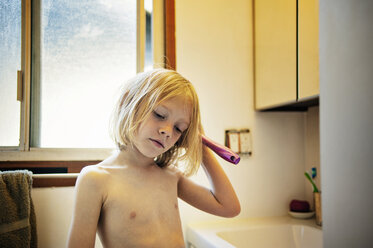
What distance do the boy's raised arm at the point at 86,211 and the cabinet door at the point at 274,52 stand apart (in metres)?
0.81

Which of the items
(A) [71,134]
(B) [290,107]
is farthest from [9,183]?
(B) [290,107]

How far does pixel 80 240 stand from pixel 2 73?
786 millimetres

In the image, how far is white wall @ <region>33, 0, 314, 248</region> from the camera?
1.24m

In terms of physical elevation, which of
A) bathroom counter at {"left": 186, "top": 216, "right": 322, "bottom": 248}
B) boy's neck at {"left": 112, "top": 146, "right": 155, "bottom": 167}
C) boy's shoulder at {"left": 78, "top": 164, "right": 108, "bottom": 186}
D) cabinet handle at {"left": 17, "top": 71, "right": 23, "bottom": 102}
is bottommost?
bathroom counter at {"left": 186, "top": 216, "right": 322, "bottom": 248}

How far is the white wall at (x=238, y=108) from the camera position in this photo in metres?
1.24

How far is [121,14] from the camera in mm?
1218

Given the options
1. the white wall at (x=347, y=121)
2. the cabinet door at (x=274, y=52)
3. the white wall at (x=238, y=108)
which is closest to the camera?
the white wall at (x=347, y=121)

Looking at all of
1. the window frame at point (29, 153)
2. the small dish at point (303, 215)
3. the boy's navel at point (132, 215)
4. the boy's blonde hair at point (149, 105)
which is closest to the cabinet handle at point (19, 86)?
the window frame at point (29, 153)

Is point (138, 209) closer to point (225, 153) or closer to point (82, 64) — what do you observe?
point (225, 153)

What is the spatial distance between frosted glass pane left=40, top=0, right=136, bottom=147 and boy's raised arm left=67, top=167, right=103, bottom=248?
20.7 inches

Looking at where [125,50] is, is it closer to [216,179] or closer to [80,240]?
[216,179]

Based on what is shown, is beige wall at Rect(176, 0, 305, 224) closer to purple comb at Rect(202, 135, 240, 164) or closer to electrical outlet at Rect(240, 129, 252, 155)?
electrical outlet at Rect(240, 129, 252, 155)

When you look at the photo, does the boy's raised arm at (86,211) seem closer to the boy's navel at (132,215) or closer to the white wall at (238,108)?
the boy's navel at (132,215)

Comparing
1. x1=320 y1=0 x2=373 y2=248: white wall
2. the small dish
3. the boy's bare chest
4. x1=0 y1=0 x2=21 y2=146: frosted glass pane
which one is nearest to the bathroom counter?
the small dish
